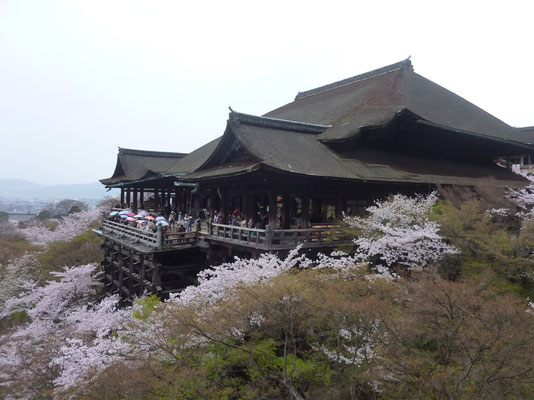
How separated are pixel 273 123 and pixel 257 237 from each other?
20.2 ft

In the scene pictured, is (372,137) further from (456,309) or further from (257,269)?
(456,309)

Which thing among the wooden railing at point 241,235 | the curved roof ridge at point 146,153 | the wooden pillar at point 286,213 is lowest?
the wooden railing at point 241,235

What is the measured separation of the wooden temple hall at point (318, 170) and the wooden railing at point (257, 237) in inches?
1.7

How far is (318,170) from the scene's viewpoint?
13.0m

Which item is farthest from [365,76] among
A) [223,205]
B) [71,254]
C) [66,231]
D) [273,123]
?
[66,231]

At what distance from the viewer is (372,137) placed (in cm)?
1686

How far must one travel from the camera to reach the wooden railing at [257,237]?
11.7 metres

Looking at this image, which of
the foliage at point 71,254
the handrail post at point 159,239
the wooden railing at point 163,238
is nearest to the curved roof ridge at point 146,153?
the foliage at point 71,254

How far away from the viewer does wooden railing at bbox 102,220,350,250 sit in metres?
11.7

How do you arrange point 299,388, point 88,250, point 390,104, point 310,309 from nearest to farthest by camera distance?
1. point 310,309
2. point 299,388
3. point 390,104
4. point 88,250

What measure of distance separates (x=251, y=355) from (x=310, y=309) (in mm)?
1558

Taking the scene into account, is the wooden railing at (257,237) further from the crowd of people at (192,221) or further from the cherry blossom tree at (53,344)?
the cherry blossom tree at (53,344)

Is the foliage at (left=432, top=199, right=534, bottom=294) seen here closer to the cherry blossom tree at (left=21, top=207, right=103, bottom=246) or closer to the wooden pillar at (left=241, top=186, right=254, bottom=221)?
the wooden pillar at (left=241, top=186, right=254, bottom=221)

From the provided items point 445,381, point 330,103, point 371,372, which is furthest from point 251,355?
point 330,103
